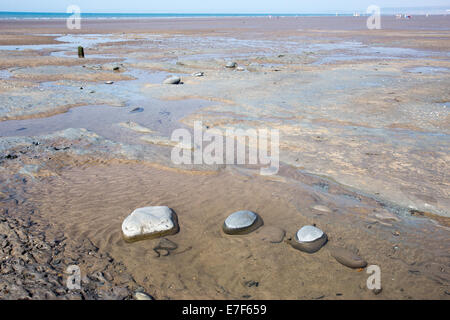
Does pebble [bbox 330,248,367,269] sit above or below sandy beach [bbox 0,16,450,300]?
below

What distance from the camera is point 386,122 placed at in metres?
7.95

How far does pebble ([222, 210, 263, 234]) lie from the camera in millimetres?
4109

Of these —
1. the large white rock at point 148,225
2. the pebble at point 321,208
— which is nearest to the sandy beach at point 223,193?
the pebble at point 321,208

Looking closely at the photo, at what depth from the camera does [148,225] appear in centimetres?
399

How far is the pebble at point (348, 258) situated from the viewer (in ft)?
11.6

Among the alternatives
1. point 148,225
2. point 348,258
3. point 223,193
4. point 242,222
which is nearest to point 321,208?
point 348,258

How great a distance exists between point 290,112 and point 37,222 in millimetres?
6301

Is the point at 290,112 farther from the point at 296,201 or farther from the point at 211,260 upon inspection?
the point at 211,260

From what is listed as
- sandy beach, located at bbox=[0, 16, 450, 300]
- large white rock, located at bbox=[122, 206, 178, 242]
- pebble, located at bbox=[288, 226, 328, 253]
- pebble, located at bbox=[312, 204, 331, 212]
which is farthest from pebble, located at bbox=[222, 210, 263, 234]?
pebble, located at bbox=[312, 204, 331, 212]

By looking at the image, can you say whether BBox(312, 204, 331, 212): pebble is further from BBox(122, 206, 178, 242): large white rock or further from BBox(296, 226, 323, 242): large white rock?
BBox(122, 206, 178, 242): large white rock

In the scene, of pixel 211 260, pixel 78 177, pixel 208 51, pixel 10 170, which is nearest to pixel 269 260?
pixel 211 260

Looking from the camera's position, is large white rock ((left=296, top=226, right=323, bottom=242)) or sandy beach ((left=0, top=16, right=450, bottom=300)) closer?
sandy beach ((left=0, top=16, right=450, bottom=300))

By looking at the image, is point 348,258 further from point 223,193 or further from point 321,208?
point 223,193

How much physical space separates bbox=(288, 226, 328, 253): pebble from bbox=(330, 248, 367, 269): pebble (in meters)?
0.17
